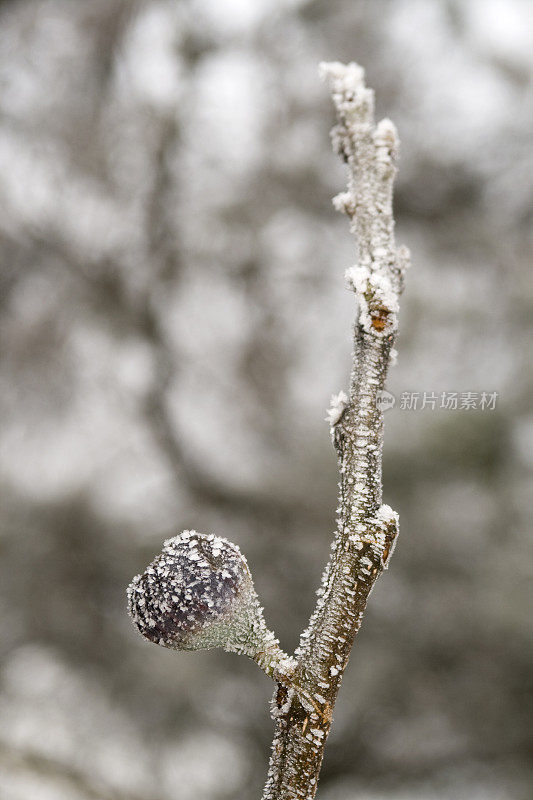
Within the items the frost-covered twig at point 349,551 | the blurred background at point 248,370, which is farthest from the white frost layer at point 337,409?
the blurred background at point 248,370

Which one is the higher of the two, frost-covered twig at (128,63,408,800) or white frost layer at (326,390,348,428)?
white frost layer at (326,390,348,428)

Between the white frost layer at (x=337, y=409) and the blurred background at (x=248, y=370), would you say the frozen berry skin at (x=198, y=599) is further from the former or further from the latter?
the blurred background at (x=248, y=370)

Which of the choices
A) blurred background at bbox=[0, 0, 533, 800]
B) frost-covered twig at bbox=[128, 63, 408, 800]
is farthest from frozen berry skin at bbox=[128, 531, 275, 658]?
blurred background at bbox=[0, 0, 533, 800]

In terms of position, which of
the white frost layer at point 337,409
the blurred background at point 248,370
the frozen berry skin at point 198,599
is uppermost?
the blurred background at point 248,370

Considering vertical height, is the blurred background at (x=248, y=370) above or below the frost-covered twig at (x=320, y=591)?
above

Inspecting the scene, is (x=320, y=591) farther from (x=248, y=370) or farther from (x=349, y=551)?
(x=248, y=370)

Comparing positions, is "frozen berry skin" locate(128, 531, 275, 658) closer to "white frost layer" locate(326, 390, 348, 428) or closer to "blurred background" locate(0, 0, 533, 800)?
"white frost layer" locate(326, 390, 348, 428)

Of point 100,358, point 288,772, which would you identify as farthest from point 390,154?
point 100,358

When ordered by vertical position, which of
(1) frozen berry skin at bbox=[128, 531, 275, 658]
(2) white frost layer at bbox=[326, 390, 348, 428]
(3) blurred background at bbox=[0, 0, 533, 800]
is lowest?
(1) frozen berry skin at bbox=[128, 531, 275, 658]
